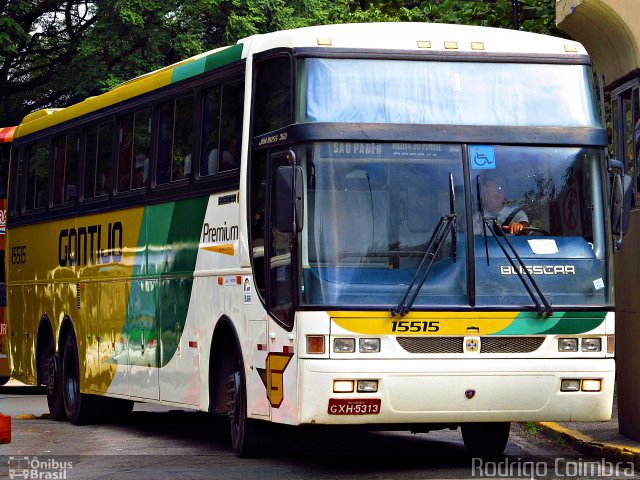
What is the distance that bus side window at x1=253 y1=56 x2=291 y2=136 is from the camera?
12281 millimetres

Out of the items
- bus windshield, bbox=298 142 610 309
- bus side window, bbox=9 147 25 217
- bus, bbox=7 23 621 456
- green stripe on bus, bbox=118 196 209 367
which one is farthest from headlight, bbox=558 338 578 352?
bus side window, bbox=9 147 25 217

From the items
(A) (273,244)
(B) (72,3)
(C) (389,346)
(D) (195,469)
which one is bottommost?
(D) (195,469)

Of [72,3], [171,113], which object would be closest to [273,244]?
[171,113]

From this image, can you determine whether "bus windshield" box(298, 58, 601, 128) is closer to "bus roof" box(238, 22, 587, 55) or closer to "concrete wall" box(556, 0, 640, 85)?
"bus roof" box(238, 22, 587, 55)

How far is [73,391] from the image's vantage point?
60.9ft

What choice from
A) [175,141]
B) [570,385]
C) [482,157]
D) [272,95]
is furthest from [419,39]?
[175,141]

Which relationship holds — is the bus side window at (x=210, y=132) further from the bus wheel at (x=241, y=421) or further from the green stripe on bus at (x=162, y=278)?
the bus wheel at (x=241, y=421)

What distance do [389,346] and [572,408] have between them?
Result: 154cm

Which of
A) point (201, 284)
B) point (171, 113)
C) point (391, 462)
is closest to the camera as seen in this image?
point (391, 462)

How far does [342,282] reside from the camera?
11.6 metres

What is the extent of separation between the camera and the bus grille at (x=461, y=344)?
460 inches

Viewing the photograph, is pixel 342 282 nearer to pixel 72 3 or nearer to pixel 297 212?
pixel 297 212
